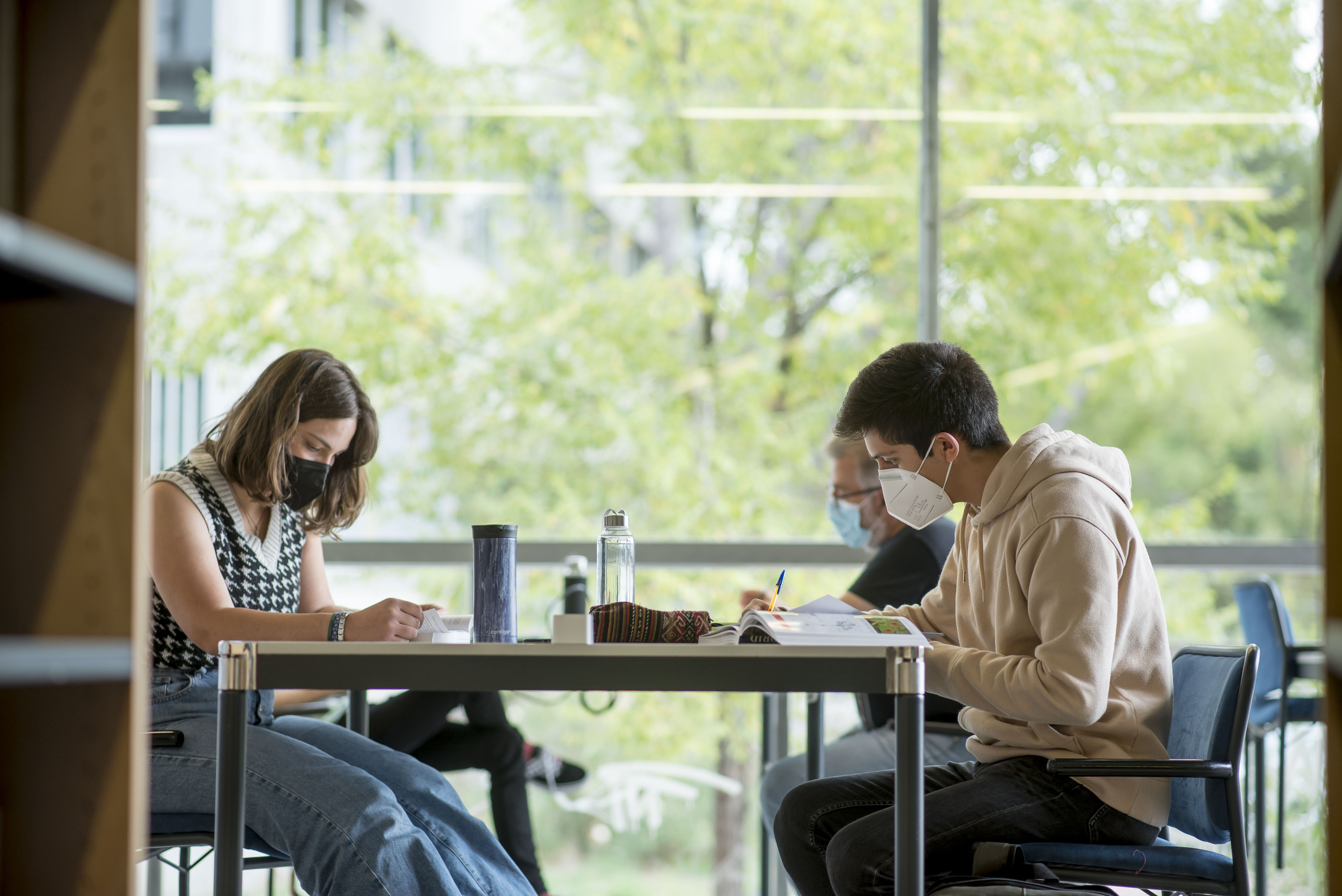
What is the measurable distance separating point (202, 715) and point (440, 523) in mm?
3180

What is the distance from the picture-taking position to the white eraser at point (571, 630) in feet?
4.21

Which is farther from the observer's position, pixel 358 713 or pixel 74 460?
pixel 358 713

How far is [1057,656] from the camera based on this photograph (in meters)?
1.31

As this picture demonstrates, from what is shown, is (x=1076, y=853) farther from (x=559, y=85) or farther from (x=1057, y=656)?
(x=559, y=85)

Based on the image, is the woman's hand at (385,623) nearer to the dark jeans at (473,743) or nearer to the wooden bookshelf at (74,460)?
the wooden bookshelf at (74,460)

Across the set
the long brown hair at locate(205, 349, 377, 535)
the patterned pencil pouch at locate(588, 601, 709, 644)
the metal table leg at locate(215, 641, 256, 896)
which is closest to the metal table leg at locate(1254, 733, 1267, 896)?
the patterned pencil pouch at locate(588, 601, 709, 644)

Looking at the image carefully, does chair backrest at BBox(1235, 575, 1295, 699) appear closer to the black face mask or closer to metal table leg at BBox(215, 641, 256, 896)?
the black face mask

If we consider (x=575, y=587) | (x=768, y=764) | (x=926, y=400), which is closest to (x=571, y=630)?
(x=926, y=400)

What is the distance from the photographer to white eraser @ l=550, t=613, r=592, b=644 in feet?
4.21

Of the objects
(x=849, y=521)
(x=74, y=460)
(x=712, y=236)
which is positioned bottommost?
(x=849, y=521)

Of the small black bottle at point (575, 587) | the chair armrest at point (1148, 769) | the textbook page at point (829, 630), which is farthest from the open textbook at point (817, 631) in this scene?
the small black bottle at point (575, 587)

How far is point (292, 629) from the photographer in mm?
1520

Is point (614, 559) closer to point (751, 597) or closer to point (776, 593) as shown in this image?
point (776, 593)

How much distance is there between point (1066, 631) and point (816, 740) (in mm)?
845
